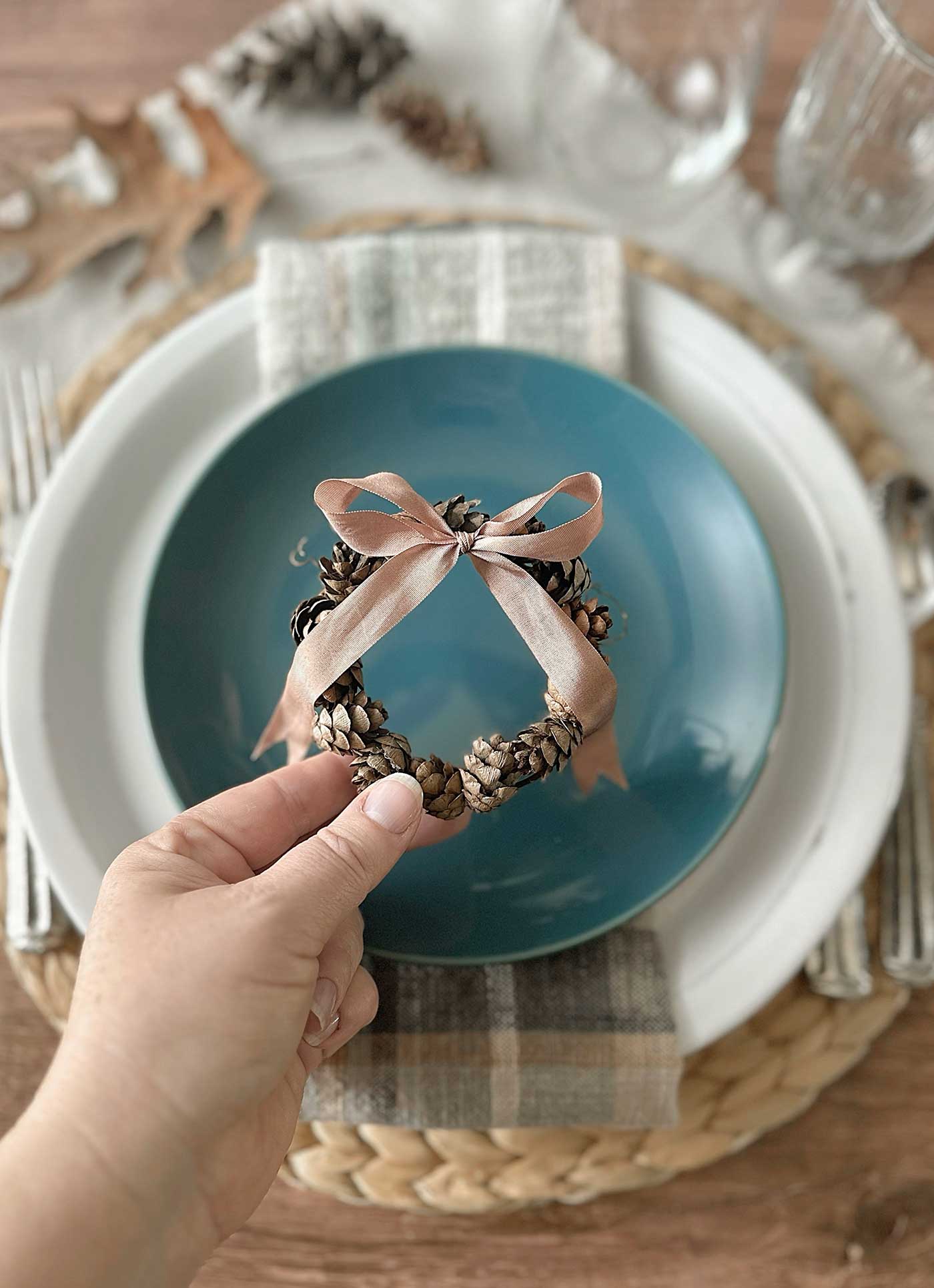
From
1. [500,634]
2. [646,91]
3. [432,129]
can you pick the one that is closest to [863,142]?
[646,91]

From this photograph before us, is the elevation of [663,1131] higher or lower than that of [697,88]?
lower

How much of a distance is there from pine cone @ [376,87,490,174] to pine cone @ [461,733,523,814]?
0.56 m

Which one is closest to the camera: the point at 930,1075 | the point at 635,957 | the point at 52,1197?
the point at 52,1197

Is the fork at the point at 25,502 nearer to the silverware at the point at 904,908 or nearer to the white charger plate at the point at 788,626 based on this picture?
the white charger plate at the point at 788,626

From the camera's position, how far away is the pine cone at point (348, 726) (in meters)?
0.45

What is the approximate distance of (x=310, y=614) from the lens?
1.49ft

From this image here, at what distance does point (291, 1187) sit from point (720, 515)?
1.67 ft

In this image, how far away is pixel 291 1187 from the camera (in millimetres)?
631

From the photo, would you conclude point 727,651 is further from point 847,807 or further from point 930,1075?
point 930,1075

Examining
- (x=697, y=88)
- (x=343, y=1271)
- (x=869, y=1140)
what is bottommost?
(x=343, y=1271)

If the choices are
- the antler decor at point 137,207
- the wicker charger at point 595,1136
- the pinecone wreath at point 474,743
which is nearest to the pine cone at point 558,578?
the pinecone wreath at point 474,743

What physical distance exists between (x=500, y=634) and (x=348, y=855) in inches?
7.3

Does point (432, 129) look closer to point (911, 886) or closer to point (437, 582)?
point (437, 582)

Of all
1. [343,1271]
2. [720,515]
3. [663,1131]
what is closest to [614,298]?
[720,515]
